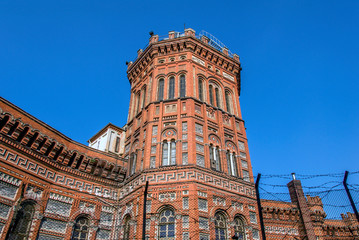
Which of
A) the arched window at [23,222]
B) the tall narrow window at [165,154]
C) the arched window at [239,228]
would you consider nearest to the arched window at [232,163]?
the arched window at [239,228]

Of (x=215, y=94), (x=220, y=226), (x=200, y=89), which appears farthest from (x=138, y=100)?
(x=220, y=226)

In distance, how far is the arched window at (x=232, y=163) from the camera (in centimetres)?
1879

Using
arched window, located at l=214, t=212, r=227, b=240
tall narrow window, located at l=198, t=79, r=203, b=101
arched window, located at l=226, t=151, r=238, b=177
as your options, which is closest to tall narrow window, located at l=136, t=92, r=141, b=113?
tall narrow window, located at l=198, t=79, r=203, b=101

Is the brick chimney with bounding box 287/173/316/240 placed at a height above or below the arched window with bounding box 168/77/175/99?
below

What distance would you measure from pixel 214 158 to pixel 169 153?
2866 millimetres

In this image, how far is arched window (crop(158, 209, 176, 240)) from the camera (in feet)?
49.0

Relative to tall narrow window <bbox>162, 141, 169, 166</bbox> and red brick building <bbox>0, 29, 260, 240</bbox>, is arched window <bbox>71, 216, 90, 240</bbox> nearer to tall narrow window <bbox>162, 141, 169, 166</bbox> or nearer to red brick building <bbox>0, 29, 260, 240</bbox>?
red brick building <bbox>0, 29, 260, 240</bbox>

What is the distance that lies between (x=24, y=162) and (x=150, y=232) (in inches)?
300

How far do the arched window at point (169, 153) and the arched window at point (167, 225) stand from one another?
9.87 ft

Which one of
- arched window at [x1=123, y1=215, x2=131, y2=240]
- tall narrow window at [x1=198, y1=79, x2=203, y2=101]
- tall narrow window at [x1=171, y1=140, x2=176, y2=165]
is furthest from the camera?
tall narrow window at [x1=198, y1=79, x2=203, y2=101]

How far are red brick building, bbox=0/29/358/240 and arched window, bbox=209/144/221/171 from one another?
7cm

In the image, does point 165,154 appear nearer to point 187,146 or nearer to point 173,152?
point 173,152

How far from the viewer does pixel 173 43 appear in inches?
914

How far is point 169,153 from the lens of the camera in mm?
18062
